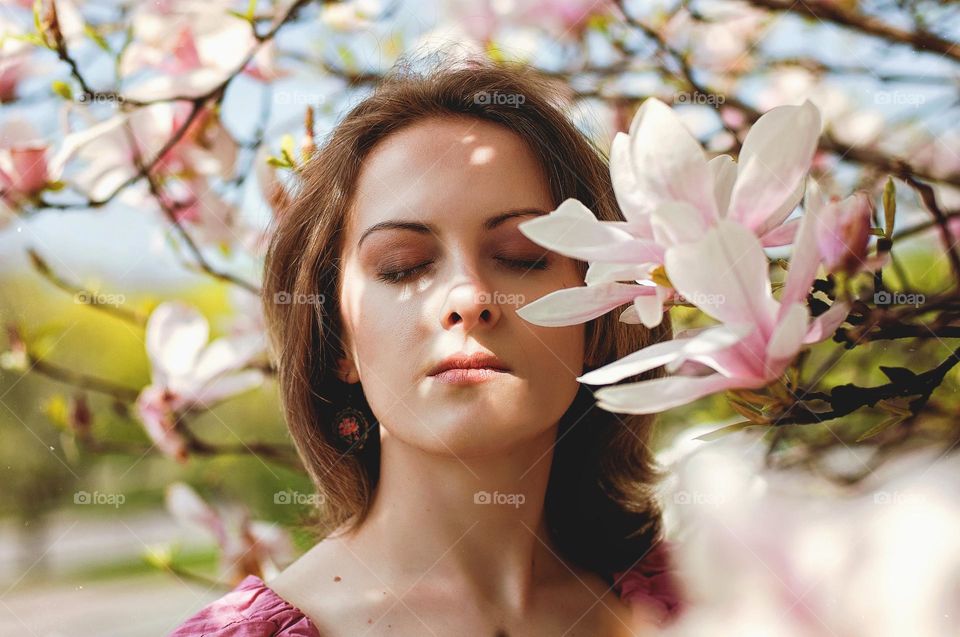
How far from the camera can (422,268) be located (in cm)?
103

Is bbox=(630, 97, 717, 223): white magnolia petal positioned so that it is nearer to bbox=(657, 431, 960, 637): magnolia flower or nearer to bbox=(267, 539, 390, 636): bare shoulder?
bbox=(657, 431, 960, 637): magnolia flower

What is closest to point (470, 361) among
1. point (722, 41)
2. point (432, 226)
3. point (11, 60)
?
point (432, 226)

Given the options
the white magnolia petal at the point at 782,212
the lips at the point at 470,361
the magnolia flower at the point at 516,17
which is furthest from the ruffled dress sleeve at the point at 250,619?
the magnolia flower at the point at 516,17

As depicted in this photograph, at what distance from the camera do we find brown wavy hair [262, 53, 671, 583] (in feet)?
3.87

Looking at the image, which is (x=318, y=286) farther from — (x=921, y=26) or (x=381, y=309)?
(x=921, y=26)

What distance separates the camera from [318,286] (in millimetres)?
1209

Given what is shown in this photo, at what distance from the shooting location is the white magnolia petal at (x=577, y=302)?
2.36ft

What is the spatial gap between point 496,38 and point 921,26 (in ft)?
2.38

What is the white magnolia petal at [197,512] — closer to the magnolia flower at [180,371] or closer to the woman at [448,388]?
the magnolia flower at [180,371]

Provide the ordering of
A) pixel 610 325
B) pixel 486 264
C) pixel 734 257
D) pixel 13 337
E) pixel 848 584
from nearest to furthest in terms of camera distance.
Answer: pixel 848 584, pixel 734 257, pixel 486 264, pixel 610 325, pixel 13 337

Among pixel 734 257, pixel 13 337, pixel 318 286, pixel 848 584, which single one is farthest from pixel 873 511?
pixel 13 337

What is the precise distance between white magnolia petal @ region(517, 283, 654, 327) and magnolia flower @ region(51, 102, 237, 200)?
2.96ft

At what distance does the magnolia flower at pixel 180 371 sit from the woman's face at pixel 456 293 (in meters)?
0.40

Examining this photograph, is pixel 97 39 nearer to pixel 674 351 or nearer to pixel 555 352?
pixel 555 352
